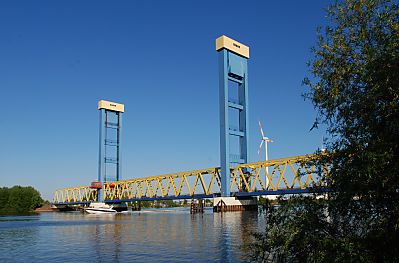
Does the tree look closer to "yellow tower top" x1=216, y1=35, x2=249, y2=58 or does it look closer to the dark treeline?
"yellow tower top" x1=216, y1=35, x2=249, y2=58

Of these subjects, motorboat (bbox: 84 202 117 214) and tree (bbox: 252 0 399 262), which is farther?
motorboat (bbox: 84 202 117 214)

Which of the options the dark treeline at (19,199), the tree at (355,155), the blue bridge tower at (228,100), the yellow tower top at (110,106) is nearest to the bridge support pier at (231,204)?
the blue bridge tower at (228,100)

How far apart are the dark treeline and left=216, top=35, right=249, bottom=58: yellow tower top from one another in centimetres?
10979

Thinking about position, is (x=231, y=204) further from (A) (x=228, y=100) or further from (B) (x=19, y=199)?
(B) (x=19, y=199)

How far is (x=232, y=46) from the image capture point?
97.8 meters

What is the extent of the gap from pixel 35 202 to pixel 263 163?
119 metres

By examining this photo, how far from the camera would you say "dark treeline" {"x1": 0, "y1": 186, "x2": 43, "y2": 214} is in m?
162

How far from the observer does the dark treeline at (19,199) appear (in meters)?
162

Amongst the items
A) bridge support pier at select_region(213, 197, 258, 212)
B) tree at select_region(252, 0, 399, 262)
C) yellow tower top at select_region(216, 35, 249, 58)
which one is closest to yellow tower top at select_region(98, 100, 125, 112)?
yellow tower top at select_region(216, 35, 249, 58)

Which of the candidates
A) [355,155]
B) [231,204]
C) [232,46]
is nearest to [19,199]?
[231,204]

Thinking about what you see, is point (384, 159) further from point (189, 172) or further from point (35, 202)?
point (35, 202)

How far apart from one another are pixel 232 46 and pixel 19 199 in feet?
381

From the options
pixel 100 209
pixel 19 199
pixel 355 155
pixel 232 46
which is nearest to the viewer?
pixel 355 155

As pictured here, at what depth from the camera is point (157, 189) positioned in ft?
405
